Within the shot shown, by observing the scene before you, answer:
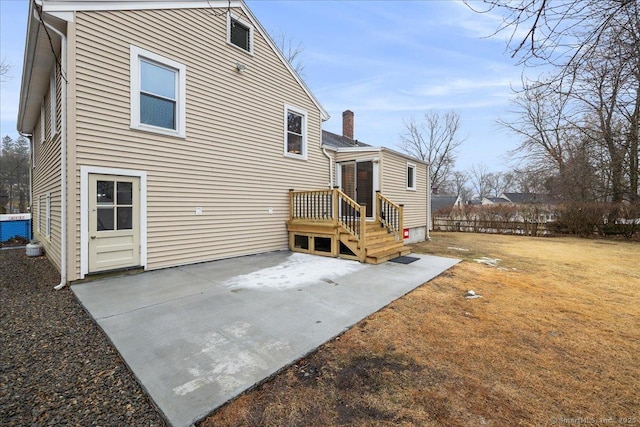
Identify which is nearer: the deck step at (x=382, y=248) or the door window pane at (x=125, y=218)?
the door window pane at (x=125, y=218)

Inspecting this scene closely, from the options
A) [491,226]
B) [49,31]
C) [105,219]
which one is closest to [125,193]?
[105,219]

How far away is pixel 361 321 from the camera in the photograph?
11.2ft

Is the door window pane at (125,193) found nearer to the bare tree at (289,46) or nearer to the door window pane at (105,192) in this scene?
the door window pane at (105,192)

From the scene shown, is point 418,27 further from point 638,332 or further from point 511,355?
point 638,332

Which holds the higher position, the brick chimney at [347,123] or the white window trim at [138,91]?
the brick chimney at [347,123]

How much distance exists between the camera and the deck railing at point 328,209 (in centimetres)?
697

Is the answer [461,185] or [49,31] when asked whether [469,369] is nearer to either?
[49,31]

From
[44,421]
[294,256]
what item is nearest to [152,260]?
[294,256]

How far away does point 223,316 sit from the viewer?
3477 millimetres

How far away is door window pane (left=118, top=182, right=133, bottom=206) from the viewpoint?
5.24 m

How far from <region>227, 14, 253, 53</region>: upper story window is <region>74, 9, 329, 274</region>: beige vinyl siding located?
175mm

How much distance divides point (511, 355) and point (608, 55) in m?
3.35

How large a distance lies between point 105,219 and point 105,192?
49 cm

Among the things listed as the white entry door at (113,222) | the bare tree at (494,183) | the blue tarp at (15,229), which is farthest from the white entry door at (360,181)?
the bare tree at (494,183)
